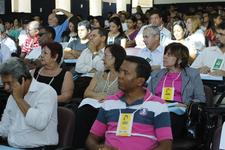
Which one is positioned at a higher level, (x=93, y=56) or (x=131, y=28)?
(x=131, y=28)

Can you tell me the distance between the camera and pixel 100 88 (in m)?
4.59

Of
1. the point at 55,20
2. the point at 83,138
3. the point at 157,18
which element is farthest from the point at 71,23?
the point at 83,138

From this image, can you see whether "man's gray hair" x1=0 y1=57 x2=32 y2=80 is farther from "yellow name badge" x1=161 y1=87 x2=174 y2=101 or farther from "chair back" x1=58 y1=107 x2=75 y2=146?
"yellow name badge" x1=161 y1=87 x2=174 y2=101

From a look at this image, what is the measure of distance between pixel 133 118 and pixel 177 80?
161 centimetres

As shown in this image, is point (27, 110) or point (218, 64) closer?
point (27, 110)

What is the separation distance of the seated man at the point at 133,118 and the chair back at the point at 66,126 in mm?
332

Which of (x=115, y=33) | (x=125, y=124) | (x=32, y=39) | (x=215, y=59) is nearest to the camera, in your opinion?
(x=125, y=124)

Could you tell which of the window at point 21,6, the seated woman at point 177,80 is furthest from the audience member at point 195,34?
the window at point 21,6

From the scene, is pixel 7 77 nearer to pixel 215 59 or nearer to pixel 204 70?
pixel 204 70

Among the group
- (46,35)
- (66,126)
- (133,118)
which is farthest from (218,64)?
(133,118)

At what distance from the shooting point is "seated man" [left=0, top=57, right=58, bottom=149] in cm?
307

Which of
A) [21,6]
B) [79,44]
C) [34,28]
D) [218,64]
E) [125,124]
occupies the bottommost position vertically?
[125,124]

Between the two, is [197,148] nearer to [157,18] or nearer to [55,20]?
[157,18]

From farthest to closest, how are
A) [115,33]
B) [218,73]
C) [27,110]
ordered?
[115,33] < [218,73] < [27,110]
